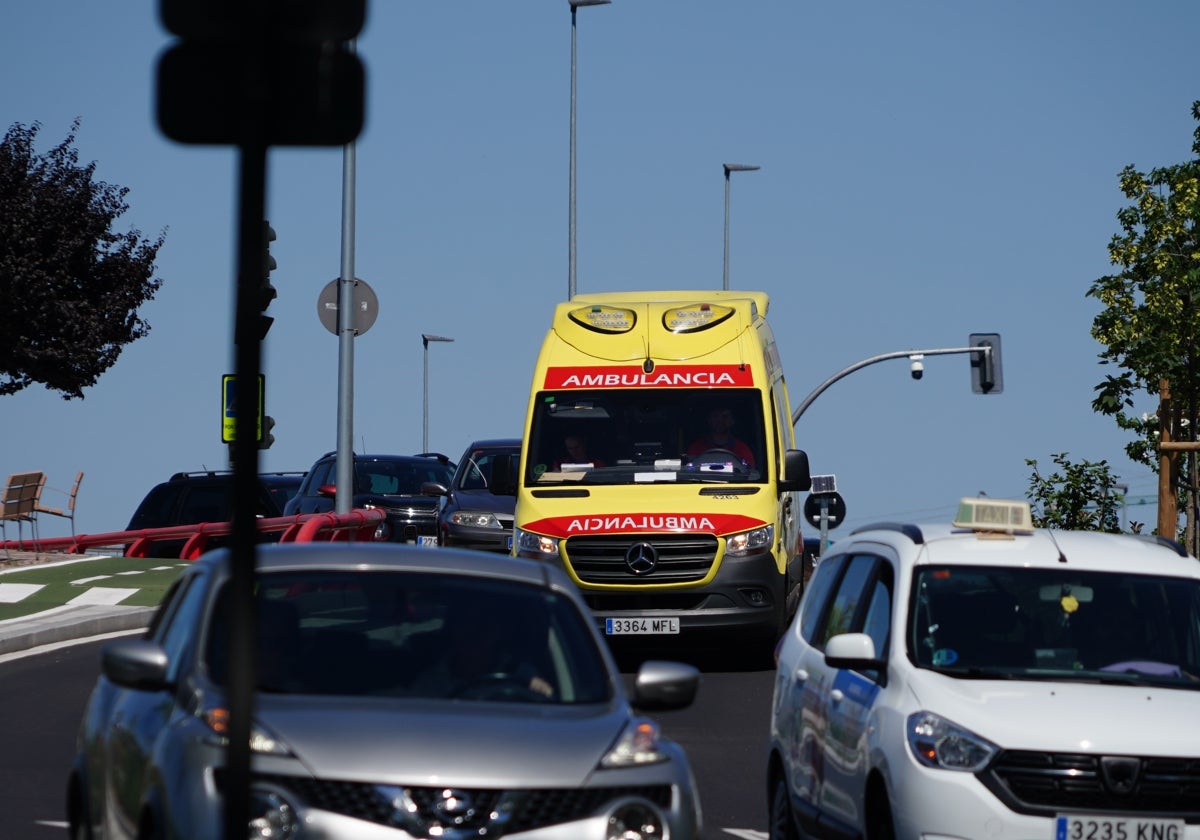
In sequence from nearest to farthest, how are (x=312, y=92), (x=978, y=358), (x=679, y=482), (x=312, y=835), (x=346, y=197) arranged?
(x=312, y=92)
(x=312, y=835)
(x=679, y=482)
(x=346, y=197)
(x=978, y=358)

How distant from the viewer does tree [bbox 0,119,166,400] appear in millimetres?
39438

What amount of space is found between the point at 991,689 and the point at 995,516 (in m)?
1.29

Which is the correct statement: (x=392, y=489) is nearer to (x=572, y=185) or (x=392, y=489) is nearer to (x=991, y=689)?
(x=572, y=185)

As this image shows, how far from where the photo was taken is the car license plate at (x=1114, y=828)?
7938mm

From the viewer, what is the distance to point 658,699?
24.7 feet

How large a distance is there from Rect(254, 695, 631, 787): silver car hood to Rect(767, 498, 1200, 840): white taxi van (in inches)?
63.1

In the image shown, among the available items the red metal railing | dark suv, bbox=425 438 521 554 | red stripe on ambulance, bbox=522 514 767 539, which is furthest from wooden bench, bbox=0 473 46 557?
red stripe on ambulance, bbox=522 514 767 539

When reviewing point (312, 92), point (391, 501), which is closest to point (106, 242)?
point (391, 501)

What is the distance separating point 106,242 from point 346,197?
54.6ft

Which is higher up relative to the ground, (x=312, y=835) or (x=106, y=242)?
(x=106, y=242)

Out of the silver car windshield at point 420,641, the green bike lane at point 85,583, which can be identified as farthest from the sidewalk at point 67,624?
the silver car windshield at point 420,641

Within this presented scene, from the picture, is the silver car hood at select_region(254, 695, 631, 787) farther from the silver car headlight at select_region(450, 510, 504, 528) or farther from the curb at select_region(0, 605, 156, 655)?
the silver car headlight at select_region(450, 510, 504, 528)

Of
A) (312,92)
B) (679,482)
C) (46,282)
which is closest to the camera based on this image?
(312,92)

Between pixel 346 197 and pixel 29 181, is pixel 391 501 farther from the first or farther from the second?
pixel 29 181
